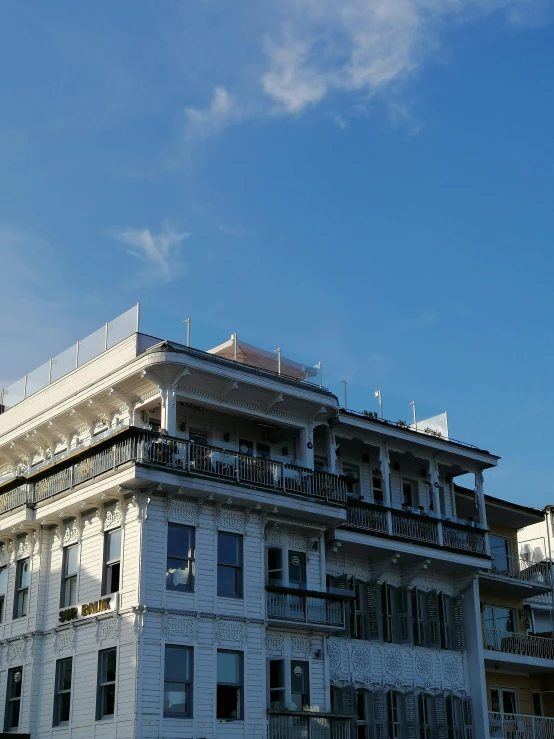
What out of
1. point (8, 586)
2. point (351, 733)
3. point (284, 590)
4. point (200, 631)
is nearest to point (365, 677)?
point (351, 733)

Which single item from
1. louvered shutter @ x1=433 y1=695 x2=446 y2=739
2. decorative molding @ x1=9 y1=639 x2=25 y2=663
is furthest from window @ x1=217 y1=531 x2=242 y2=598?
louvered shutter @ x1=433 y1=695 x2=446 y2=739

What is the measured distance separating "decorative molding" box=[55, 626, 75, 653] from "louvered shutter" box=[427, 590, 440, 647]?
1399 centimetres

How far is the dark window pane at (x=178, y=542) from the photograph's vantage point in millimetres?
31203

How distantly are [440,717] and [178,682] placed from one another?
1217 cm

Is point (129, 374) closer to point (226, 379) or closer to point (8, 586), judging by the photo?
point (226, 379)

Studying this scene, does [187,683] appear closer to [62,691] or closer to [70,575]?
[62,691]

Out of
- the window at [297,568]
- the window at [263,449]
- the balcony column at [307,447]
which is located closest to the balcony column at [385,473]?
the balcony column at [307,447]

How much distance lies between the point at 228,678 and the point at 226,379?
955 centimetres

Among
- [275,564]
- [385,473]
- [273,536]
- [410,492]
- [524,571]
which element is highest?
[410,492]

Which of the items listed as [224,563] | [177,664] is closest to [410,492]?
[224,563]

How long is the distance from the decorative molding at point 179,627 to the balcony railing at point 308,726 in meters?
3.74

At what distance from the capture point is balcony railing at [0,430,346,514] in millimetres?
31078

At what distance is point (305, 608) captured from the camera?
3331 cm

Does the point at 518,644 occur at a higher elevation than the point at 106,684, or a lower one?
higher
